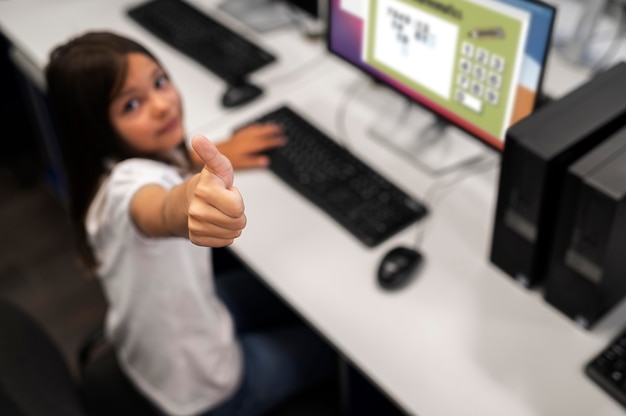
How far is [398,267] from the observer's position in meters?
1.23

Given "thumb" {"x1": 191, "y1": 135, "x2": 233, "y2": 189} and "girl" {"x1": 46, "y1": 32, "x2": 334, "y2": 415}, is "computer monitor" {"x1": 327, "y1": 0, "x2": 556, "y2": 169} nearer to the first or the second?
"girl" {"x1": 46, "y1": 32, "x2": 334, "y2": 415}

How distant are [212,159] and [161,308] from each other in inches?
28.5

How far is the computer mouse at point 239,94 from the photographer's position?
1.63m

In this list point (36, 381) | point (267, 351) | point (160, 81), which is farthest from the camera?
point (267, 351)

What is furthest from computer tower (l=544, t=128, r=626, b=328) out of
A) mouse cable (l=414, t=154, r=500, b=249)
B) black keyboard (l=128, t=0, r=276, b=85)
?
black keyboard (l=128, t=0, r=276, b=85)

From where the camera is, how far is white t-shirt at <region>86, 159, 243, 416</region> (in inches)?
42.7

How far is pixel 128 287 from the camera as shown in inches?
47.9

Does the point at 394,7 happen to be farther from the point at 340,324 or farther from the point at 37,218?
the point at 37,218

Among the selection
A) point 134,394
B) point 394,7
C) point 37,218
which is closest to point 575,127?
point 394,7

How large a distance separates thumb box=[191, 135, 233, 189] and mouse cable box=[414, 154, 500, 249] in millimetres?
813

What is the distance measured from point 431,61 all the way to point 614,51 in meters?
0.56

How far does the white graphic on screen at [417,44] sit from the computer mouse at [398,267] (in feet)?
1.05

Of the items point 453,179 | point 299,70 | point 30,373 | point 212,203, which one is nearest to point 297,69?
point 299,70

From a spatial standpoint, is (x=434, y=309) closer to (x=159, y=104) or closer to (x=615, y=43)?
(x=159, y=104)
